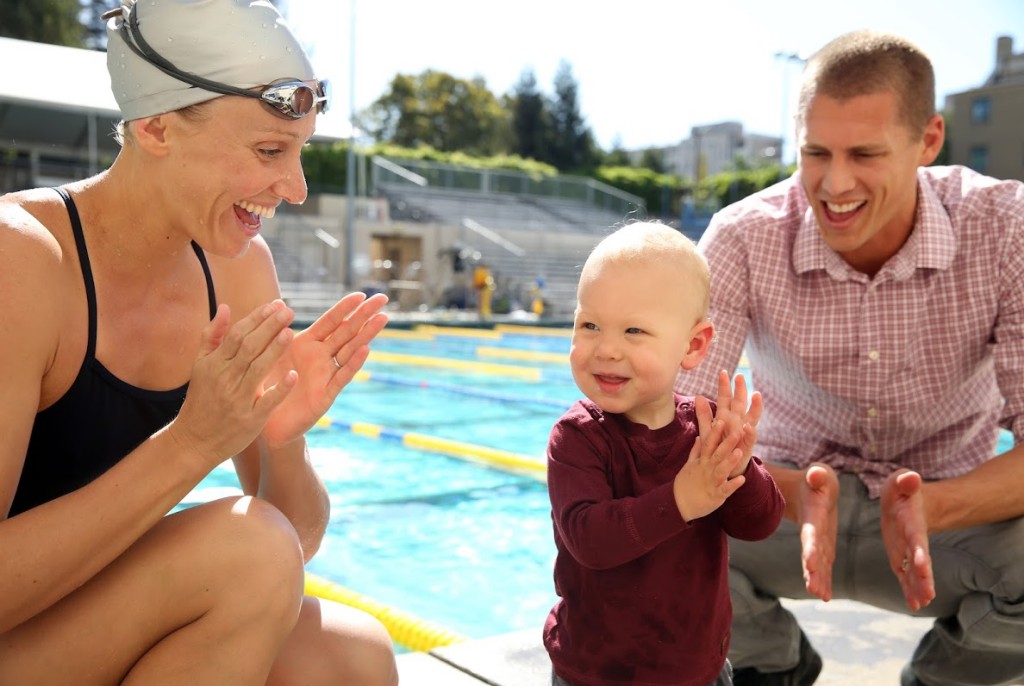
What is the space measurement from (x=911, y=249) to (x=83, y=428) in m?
2.18

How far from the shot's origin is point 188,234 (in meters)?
1.91

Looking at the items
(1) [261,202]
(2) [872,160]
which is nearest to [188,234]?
(1) [261,202]

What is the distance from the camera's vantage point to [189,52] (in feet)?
5.90

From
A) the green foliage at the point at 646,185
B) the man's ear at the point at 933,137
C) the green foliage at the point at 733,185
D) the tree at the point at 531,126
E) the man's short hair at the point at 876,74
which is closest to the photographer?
the man's short hair at the point at 876,74

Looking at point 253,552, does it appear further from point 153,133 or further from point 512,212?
point 512,212

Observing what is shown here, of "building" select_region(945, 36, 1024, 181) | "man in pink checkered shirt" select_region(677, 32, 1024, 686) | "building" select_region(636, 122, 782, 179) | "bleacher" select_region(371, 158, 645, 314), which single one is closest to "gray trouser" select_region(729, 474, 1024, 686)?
"man in pink checkered shirt" select_region(677, 32, 1024, 686)

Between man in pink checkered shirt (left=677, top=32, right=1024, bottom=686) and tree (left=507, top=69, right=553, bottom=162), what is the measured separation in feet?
206

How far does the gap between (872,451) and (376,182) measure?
30.7 m

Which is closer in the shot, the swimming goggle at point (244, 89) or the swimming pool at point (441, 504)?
the swimming goggle at point (244, 89)

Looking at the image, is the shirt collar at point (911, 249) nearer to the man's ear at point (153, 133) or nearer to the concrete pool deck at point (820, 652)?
the concrete pool deck at point (820, 652)

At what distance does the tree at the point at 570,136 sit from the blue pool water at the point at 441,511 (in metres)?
55.8

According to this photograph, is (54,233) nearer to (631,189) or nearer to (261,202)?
(261,202)

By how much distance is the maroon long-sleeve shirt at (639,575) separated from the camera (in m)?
1.86

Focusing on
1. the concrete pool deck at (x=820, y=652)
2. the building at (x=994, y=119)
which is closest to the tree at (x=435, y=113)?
the building at (x=994, y=119)
